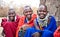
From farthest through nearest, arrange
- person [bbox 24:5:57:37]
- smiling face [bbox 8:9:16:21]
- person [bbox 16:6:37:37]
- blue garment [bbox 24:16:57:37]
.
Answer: smiling face [bbox 8:9:16:21] → person [bbox 16:6:37:37] → person [bbox 24:5:57:37] → blue garment [bbox 24:16:57:37]

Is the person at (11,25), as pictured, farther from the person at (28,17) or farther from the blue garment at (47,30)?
the blue garment at (47,30)

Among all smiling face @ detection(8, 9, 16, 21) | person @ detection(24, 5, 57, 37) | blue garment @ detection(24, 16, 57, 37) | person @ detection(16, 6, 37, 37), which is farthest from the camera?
smiling face @ detection(8, 9, 16, 21)

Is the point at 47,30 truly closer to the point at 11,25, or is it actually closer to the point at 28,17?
the point at 28,17

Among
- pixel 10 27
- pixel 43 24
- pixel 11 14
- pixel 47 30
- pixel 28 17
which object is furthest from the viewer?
pixel 10 27

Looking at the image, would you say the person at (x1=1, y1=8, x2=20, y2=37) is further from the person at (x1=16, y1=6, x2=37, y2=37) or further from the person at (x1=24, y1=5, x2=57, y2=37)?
the person at (x1=24, y1=5, x2=57, y2=37)

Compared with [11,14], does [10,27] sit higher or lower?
lower

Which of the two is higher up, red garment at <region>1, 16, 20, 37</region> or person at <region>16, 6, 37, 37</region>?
person at <region>16, 6, 37, 37</region>

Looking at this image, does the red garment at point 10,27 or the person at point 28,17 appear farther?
the red garment at point 10,27

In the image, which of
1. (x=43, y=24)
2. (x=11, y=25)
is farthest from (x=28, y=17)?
(x=11, y=25)

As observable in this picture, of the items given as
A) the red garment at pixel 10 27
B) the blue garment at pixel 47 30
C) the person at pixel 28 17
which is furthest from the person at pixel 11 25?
the blue garment at pixel 47 30

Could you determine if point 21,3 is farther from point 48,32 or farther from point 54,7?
point 48,32

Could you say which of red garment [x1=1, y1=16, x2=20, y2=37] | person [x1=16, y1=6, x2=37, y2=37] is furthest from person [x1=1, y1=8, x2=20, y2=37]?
person [x1=16, y1=6, x2=37, y2=37]

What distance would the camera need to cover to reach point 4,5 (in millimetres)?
13898

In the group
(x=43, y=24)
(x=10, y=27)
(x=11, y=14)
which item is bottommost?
(x=10, y=27)
